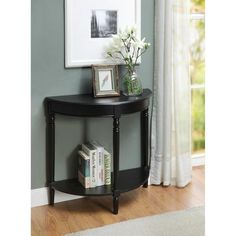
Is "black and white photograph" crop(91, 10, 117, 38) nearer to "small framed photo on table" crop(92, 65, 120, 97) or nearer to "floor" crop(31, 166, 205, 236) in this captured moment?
"small framed photo on table" crop(92, 65, 120, 97)

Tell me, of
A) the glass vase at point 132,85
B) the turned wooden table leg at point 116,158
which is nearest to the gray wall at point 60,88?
the glass vase at point 132,85

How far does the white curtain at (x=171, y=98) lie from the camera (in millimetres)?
3486

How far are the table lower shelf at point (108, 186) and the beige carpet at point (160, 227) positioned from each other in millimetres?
271

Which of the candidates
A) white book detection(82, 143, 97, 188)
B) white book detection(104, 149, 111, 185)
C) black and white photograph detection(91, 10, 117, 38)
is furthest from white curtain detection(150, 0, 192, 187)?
white book detection(82, 143, 97, 188)

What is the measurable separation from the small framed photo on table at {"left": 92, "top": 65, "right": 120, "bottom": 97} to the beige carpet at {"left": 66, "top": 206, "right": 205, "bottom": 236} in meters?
0.90

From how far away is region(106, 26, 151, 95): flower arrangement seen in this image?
3.26m

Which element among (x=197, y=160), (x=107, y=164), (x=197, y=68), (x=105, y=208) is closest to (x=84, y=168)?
(x=107, y=164)

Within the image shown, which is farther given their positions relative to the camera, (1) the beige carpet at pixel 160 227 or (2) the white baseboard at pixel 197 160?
(2) the white baseboard at pixel 197 160

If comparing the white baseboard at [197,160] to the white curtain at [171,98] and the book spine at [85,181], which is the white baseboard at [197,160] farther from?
the book spine at [85,181]

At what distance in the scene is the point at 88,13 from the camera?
3236 millimetres
